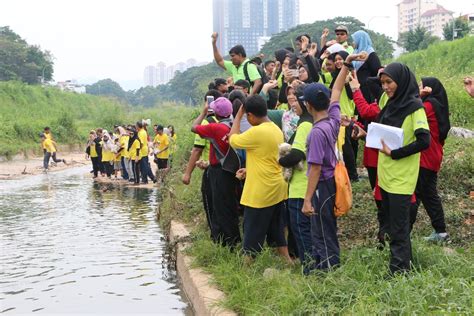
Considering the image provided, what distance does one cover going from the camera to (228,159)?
20.8ft

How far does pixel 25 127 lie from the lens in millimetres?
36969

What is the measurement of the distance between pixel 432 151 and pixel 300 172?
1372 millimetres

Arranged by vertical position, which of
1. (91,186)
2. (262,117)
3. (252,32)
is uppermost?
(252,32)

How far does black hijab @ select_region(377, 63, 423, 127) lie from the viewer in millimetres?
4695

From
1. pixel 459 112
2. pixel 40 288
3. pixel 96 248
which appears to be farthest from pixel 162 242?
pixel 459 112

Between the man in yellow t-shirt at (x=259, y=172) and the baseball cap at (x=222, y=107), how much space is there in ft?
1.84

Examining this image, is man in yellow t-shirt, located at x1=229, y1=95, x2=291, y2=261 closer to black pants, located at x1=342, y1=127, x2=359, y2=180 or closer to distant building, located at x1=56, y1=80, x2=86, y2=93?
black pants, located at x1=342, y1=127, x2=359, y2=180

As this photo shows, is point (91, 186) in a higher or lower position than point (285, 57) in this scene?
lower

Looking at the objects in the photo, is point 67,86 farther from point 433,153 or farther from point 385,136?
point 385,136

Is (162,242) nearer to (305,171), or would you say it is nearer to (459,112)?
(305,171)

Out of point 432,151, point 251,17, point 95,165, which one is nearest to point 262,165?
point 432,151

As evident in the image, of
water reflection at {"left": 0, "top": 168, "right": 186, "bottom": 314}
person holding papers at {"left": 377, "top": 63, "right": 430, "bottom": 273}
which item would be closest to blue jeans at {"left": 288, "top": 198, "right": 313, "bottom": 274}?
person holding papers at {"left": 377, "top": 63, "right": 430, "bottom": 273}

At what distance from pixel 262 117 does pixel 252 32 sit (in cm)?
13772

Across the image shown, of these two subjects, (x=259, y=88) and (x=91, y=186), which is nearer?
(x=259, y=88)
